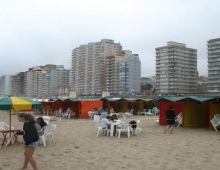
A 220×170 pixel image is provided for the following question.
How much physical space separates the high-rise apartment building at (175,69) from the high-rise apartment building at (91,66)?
813 inches

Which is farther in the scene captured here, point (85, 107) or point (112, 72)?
point (112, 72)

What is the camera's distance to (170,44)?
295 ft

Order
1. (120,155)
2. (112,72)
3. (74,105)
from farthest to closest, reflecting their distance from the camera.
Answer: (112,72), (74,105), (120,155)

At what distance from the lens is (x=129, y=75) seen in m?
92.7

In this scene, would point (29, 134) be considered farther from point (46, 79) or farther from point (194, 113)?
point (46, 79)

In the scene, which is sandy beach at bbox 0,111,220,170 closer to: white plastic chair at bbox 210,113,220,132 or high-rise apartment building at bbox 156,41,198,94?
white plastic chair at bbox 210,113,220,132

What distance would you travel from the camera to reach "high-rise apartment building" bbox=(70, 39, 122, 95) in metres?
101

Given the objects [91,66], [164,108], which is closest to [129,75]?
[91,66]

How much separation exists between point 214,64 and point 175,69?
11.7 meters

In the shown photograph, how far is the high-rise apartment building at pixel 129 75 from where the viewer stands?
92.1 metres

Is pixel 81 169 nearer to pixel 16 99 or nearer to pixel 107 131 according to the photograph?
pixel 16 99

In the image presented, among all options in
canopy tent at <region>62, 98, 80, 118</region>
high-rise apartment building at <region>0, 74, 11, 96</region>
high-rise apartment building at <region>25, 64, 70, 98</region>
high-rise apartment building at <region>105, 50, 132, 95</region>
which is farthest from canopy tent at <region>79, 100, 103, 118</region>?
high-rise apartment building at <region>0, 74, 11, 96</region>

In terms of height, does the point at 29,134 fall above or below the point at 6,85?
below

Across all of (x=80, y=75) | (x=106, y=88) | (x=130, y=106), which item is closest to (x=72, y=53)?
(x=80, y=75)
